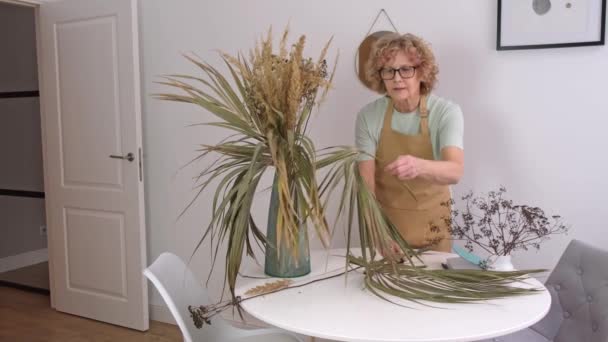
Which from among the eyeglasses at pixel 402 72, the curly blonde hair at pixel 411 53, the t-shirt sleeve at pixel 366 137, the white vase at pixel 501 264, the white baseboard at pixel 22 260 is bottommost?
the white baseboard at pixel 22 260

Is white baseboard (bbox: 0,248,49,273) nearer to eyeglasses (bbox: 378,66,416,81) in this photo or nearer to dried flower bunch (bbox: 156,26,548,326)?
dried flower bunch (bbox: 156,26,548,326)

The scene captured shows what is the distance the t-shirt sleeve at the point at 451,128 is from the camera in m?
2.12

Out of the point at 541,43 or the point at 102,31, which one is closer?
the point at 541,43

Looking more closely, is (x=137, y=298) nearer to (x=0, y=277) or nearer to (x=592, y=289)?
(x=0, y=277)

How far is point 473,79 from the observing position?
257cm

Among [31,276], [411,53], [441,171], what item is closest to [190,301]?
[441,171]

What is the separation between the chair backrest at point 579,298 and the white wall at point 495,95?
526mm

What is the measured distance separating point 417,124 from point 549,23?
30.8 inches

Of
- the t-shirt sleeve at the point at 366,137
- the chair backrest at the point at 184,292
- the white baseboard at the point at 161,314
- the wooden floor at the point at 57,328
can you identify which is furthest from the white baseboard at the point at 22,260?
the t-shirt sleeve at the point at 366,137

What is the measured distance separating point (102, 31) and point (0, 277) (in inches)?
96.3

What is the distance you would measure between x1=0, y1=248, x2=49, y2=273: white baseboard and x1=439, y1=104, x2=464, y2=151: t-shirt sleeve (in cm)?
403

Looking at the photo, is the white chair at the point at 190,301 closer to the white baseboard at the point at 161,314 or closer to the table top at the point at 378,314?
the table top at the point at 378,314

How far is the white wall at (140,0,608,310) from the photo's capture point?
2.40m

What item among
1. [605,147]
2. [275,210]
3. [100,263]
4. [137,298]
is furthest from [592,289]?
[100,263]
